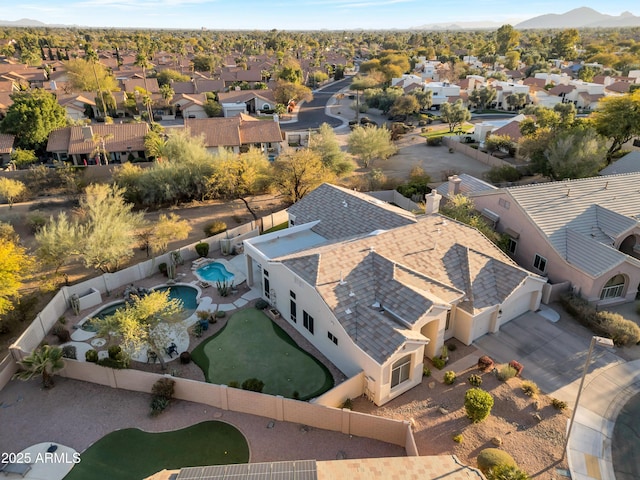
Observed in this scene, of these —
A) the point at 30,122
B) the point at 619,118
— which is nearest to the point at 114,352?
the point at 30,122

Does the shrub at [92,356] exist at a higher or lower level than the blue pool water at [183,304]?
higher

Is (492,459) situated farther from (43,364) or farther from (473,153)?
(473,153)

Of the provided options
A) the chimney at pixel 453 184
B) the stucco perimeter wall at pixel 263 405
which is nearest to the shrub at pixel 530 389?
the stucco perimeter wall at pixel 263 405

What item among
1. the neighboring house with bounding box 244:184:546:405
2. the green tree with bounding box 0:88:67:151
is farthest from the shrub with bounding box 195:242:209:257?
the green tree with bounding box 0:88:67:151

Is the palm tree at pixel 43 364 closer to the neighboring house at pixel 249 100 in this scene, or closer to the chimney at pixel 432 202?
the chimney at pixel 432 202

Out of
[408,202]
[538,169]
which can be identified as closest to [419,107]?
[538,169]

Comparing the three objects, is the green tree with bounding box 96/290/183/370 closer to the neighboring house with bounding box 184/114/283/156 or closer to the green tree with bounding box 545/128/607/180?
the neighboring house with bounding box 184/114/283/156

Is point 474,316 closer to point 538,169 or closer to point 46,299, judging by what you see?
point 46,299
